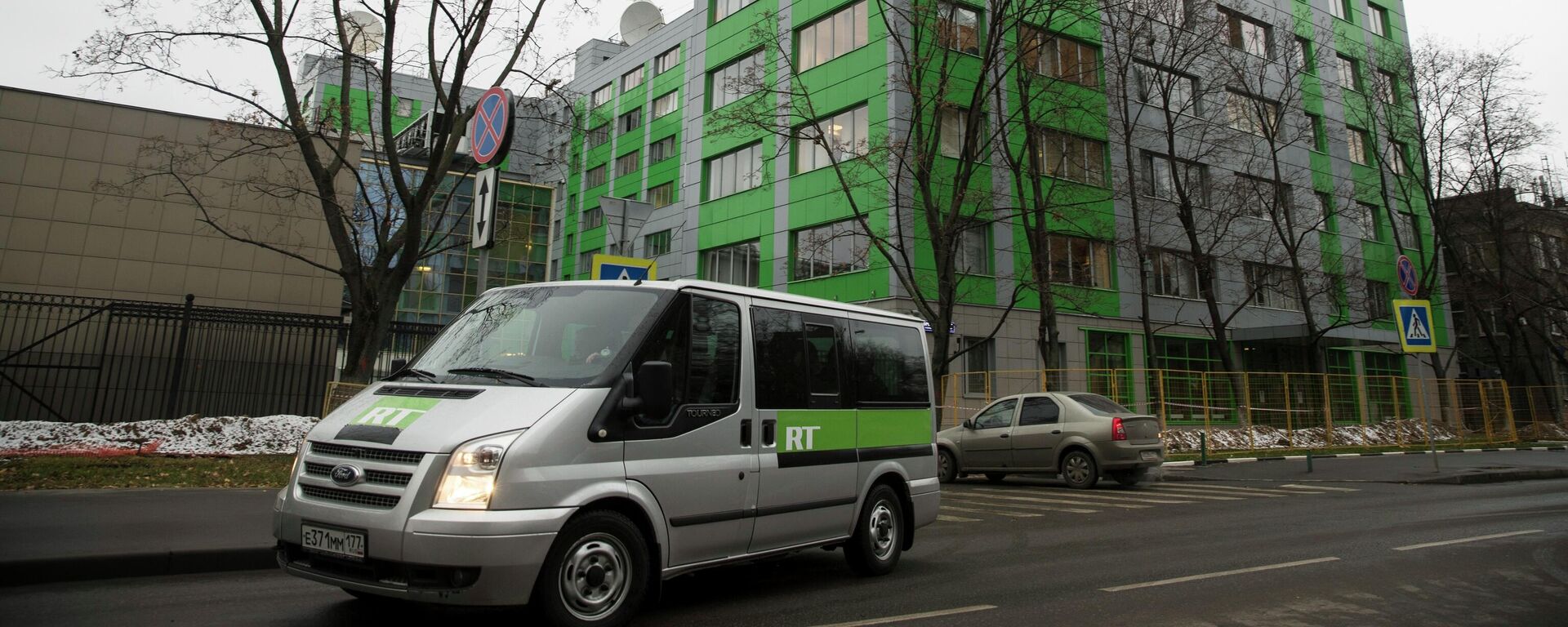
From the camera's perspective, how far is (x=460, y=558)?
13.2 ft

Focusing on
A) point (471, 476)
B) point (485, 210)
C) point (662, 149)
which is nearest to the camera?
point (471, 476)

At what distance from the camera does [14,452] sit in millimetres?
12500

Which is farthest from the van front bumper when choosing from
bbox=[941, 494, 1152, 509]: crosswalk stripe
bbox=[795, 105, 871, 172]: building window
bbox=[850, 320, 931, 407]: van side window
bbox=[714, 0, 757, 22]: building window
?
bbox=[714, 0, 757, 22]: building window

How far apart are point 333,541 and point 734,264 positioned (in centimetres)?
2949

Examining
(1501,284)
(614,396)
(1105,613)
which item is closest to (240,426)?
(614,396)

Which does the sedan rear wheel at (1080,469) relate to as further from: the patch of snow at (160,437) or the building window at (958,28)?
the patch of snow at (160,437)

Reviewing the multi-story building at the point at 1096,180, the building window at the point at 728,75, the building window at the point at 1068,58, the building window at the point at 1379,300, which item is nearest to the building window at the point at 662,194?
the multi-story building at the point at 1096,180

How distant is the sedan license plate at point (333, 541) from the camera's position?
165 inches

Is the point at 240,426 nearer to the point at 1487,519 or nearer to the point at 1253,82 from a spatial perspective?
the point at 1487,519

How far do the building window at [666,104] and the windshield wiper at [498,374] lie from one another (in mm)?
39293

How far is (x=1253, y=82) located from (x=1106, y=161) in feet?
25.2

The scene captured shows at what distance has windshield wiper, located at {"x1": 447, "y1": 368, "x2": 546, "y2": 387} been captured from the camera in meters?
4.75

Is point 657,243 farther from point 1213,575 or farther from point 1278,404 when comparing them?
point 1213,575

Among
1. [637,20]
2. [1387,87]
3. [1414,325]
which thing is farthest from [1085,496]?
[637,20]
